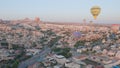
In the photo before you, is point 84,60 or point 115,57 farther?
point 115,57

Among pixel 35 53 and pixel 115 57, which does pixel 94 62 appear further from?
pixel 35 53

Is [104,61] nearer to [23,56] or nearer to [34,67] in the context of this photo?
[34,67]

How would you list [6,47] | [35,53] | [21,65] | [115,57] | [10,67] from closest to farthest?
1. [10,67]
2. [21,65]
3. [115,57]
4. [35,53]
5. [6,47]

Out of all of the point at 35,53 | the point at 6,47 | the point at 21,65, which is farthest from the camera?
the point at 6,47

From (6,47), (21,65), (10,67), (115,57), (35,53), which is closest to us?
(10,67)

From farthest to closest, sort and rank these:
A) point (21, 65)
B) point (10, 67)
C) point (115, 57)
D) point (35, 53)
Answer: point (35, 53) < point (115, 57) < point (21, 65) < point (10, 67)

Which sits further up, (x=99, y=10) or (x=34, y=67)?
(x=99, y=10)

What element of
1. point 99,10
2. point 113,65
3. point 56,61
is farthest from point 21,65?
point 99,10

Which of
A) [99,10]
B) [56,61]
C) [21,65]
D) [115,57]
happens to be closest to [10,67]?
[21,65]

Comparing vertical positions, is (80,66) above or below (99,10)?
below
